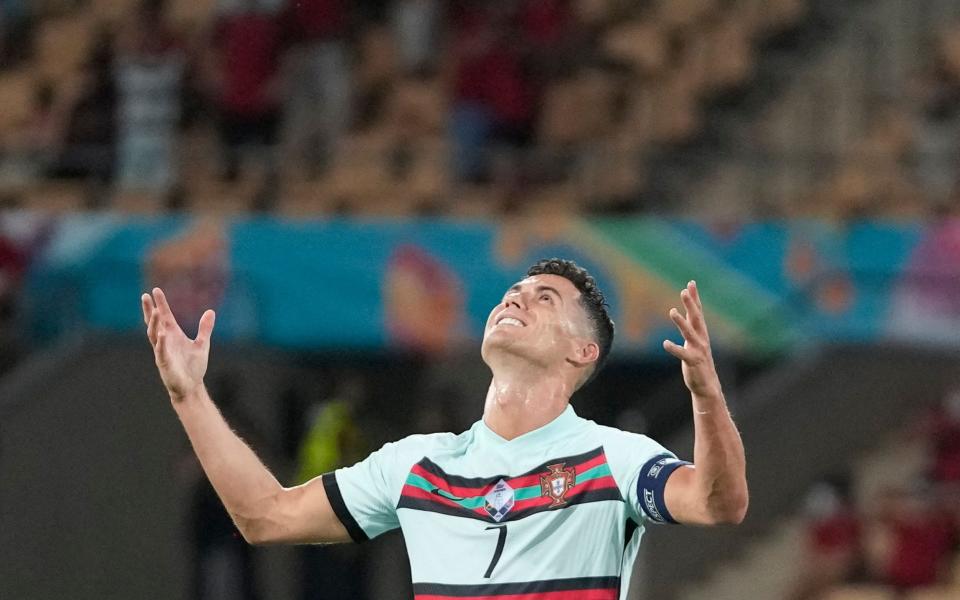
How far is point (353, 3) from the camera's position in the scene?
15570 mm

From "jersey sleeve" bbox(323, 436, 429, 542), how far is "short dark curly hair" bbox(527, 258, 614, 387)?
52cm

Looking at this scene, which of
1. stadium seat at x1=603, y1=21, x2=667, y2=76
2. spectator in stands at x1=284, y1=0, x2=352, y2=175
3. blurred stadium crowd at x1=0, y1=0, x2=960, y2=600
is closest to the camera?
blurred stadium crowd at x1=0, y1=0, x2=960, y2=600

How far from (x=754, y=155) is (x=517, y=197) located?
1795 mm

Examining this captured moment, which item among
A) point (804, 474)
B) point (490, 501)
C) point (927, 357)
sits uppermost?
point (927, 357)

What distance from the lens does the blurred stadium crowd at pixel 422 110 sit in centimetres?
1369

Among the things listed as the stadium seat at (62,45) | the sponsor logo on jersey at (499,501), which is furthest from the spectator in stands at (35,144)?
the sponsor logo on jersey at (499,501)

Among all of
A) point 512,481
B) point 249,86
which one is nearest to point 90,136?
point 249,86

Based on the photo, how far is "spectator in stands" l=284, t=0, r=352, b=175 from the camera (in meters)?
14.3

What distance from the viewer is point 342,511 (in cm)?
479

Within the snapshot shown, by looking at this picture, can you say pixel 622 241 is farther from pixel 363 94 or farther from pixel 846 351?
pixel 363 94

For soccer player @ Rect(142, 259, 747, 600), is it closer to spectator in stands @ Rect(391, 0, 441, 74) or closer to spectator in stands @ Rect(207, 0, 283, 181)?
spectator in stands @ Rect(207, 0, 283, 181)

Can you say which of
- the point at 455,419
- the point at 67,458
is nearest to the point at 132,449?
the point at 67,458

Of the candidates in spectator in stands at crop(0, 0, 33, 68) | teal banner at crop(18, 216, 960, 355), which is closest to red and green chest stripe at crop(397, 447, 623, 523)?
teal banner at crop(18, 216, 960, 355)

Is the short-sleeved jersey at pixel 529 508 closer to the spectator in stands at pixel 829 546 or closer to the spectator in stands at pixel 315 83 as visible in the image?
the spectator in stands at pixel 829 546
